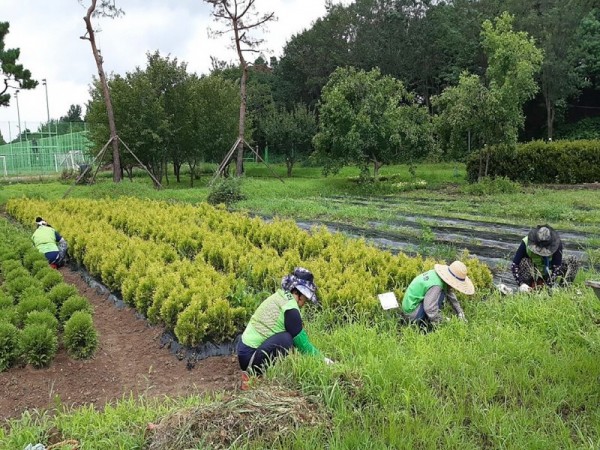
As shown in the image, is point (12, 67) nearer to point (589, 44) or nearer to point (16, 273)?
point (16, 273)

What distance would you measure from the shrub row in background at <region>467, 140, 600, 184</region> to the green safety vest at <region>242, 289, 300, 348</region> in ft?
58.4

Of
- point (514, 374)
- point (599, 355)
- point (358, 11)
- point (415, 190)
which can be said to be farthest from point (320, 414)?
point (358, 11)

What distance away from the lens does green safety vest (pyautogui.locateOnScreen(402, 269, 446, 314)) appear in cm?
534

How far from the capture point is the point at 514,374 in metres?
4.04

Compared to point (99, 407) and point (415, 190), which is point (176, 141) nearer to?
point (415, 190)

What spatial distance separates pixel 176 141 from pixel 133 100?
3220 mm

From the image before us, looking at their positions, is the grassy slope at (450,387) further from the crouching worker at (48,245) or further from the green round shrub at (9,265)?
the crouching worker at (48,245)

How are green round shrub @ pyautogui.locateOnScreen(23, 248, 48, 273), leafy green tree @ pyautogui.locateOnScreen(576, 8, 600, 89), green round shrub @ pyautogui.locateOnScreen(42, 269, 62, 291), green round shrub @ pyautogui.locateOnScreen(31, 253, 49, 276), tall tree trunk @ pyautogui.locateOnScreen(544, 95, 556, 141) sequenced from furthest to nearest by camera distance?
tall tree trunk @ pyautogui.locateOnScreen(544, 95, 556, 141), leafy green tree @ pyautogui.locateOnScreen(576, 8, 600, 89), green round shrub @ pyautogui.locateOnScreen(23, 248, 48, 273), green round shrub @ pyautogui.locateOnScreen(31, 253, 49, 276), green round shrub @ pyautogui.locateOnScreen(42, 269, 62, 291)

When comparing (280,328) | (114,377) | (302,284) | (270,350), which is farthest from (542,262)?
(114,377)

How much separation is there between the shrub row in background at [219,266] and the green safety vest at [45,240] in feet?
1.31

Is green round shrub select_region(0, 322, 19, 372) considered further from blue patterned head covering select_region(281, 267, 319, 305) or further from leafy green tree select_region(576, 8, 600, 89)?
leafy green tree select_region(576, 8, 600, 89)

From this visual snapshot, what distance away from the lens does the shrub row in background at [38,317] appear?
5.31 metres

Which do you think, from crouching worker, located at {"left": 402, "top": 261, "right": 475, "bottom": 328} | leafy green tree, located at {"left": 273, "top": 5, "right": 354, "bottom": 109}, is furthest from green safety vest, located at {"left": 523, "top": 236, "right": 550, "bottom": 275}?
leafy green tree, located at {"left": 273, "top": 5, "right": 354, "bottom": 109}

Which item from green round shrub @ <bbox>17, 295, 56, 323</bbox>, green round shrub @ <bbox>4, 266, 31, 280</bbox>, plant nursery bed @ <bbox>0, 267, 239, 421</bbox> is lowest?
plant nursery bed @ <bbox>0, 267, 239, 421</bbox>
